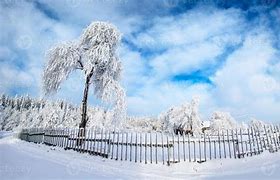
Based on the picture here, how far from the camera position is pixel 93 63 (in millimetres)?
17875

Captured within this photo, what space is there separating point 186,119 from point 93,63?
3862 centimetres

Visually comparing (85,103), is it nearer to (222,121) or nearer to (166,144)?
(166,144)

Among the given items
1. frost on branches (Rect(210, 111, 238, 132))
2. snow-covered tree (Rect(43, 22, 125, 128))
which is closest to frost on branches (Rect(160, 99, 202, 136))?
frost on branches (Rect(210, 111, 238, 132))

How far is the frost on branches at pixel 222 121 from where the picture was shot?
6544cm

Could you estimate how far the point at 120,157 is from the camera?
14.6 metres

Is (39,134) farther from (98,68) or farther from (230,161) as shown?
(230,161)

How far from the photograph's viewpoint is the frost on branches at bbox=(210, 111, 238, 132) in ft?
215

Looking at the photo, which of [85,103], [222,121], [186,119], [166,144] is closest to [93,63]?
[85,103]

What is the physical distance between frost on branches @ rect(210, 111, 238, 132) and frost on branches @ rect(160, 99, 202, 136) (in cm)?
1306

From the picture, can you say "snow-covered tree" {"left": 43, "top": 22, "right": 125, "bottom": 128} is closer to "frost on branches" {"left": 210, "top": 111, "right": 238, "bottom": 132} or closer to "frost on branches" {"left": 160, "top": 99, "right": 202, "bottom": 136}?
"frost on branches" {"left": 160, "top": 99, "right": 202, "bottom": 136}

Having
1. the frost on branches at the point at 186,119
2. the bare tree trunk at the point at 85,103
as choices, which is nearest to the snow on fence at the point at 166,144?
the bare tree trunk at the point at 85,103

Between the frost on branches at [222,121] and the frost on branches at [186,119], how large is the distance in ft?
42.9

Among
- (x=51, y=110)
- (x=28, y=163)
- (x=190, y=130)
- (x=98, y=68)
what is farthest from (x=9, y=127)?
(x=28, y=163)

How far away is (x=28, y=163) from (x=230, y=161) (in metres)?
9.90
